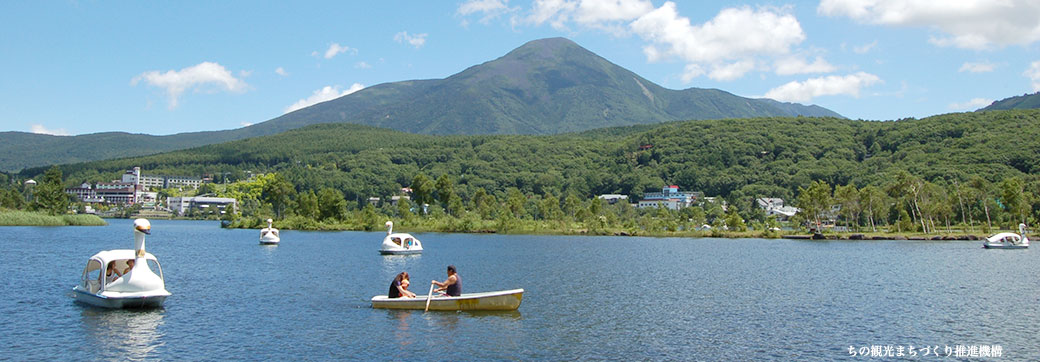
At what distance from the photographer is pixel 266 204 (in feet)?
438

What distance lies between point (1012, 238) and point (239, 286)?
71014 millimetres

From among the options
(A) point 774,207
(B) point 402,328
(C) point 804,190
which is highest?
(A) point 774,207

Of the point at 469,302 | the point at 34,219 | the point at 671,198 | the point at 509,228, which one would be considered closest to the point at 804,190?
the point at 509,228

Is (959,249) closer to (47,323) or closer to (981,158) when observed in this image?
(47,323)

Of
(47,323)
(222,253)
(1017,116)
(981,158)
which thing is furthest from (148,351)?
(1017,116)

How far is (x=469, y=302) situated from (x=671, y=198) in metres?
160

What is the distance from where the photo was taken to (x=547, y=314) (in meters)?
28.4

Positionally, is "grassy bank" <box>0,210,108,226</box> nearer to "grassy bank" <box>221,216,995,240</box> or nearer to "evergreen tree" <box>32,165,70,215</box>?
"evergreen tree" <box>32,165,70,215</box>

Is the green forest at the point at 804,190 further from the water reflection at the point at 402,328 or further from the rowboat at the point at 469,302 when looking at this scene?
the water reflection at the point at 402,328

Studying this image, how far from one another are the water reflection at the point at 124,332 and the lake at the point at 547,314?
6 cm

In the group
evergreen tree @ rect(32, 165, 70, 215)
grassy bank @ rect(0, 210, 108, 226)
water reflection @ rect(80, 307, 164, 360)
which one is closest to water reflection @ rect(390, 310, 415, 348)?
water reflection @ rect(80, 307, 164, 360)

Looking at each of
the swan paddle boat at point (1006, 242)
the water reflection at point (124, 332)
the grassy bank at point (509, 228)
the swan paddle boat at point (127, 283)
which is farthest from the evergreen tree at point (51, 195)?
the swan paddle boat at point (1006, 242)

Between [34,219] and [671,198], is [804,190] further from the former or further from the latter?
[34,219]

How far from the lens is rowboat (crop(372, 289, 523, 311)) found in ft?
92.2
